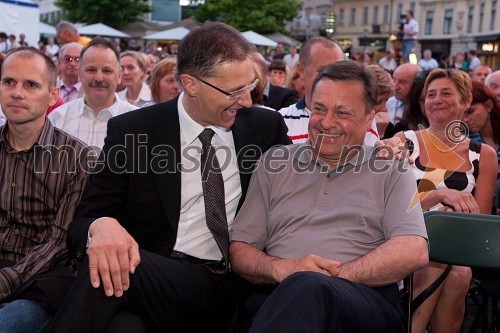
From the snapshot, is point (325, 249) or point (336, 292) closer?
point (336, 292)

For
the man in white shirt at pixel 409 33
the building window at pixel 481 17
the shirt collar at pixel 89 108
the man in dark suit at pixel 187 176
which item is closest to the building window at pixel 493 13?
the building window at pixel 481 17

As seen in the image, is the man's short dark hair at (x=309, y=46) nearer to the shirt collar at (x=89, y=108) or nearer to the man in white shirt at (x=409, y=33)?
the shirt collar at (x=89, y=108)

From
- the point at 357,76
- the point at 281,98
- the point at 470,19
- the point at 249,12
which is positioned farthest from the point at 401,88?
the point at 470,19

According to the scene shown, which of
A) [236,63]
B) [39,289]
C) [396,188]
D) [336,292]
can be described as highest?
[236,63]

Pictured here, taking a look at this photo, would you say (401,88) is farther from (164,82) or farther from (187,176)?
(187,176)

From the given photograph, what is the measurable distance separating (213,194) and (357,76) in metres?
0.91

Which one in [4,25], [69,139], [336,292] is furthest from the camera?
[4,25]

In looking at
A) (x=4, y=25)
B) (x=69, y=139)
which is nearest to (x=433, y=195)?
(x=69, y=139)

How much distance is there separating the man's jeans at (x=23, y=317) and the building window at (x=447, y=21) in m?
56.3

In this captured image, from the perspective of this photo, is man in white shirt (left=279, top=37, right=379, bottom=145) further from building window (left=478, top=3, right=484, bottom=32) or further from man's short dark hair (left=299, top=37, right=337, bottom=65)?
building window (left=478, top=3, right=484, bottom=32)

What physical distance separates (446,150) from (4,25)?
1928 cm

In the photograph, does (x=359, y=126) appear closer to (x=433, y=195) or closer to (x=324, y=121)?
(x=324, y=121)

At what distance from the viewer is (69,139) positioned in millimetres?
3574

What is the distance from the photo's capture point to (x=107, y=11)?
55500mm
